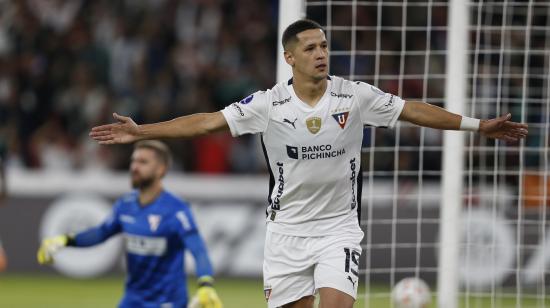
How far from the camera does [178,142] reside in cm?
1712

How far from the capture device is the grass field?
43.7 ft

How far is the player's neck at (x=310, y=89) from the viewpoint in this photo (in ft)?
24.5

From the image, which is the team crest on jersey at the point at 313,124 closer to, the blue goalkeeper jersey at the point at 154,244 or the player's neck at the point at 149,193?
the blue goalkeeper jersey at the point at 154,244

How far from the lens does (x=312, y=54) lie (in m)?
7.43

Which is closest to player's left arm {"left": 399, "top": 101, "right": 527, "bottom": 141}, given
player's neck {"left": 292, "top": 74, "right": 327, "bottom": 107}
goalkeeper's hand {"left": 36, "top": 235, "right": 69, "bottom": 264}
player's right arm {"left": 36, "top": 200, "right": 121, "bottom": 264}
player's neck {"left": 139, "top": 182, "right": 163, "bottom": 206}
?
player's neck {"left": 292, "top": 74, "right": 327, "bottom": 107}

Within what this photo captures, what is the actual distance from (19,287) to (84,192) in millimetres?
1572

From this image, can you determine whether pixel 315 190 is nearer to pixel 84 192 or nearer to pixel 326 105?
pixel 326 105

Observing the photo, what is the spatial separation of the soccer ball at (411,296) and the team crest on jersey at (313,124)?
3286 millimetres

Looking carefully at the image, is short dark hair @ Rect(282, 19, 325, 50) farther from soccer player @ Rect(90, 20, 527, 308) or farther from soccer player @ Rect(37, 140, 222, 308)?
soccer player @ Rect(37, 140, 222, 308)

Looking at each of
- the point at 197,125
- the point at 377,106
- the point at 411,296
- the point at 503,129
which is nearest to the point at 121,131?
the point at 197,125

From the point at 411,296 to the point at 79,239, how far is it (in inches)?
115

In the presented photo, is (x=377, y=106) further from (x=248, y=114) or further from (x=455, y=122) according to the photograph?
(x=248, y=114)

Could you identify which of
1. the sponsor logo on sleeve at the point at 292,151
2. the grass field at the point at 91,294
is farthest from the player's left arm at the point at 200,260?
the grass field at the point at 91,294

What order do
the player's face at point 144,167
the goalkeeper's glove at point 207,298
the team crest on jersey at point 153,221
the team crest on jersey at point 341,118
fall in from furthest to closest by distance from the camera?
1. the player's face at point 144,167
2. the team crest on jersey at point 153,221
3. the goalkeeper's glove at point 207,298
4. the team crest on jersey at point 341,118
